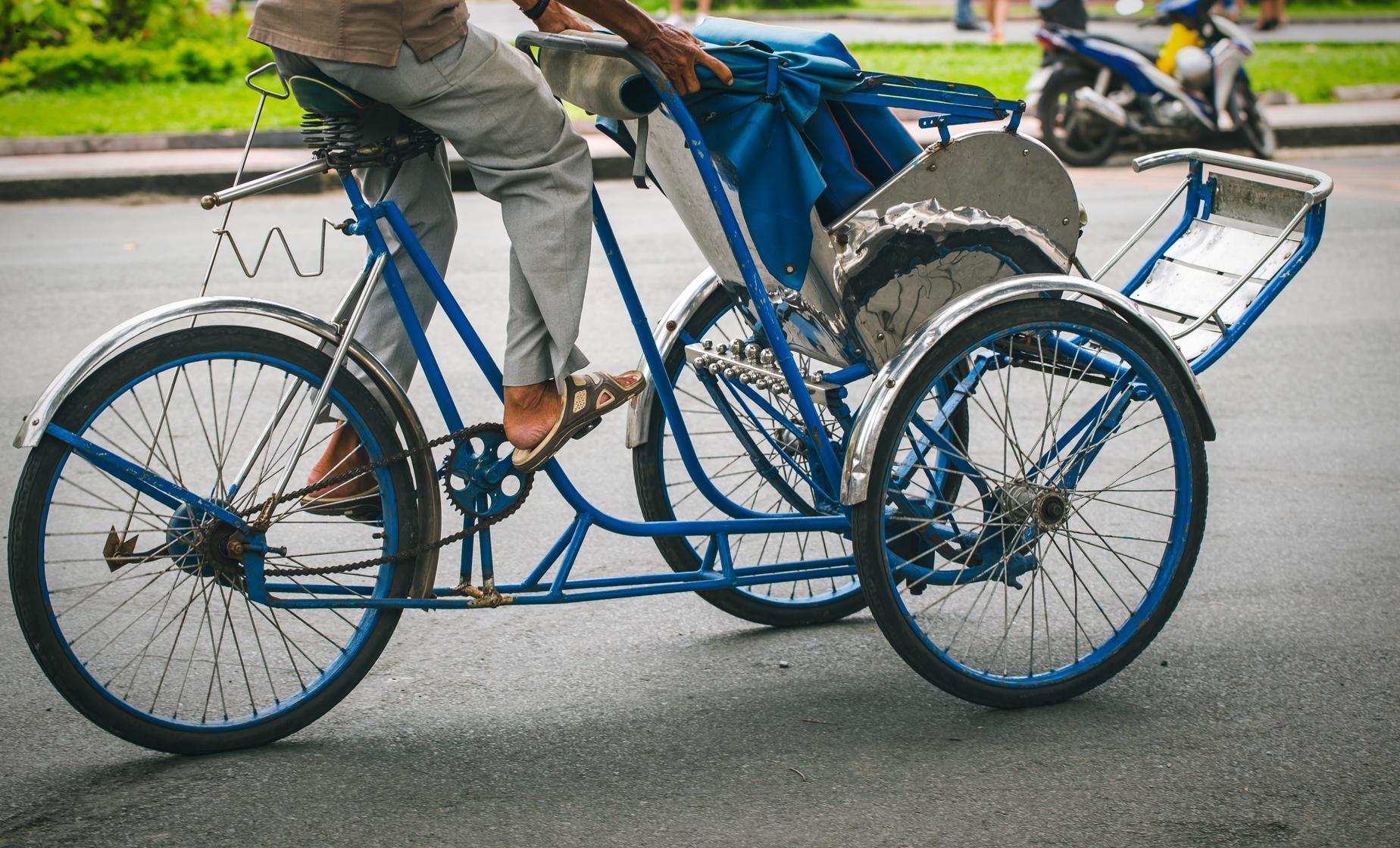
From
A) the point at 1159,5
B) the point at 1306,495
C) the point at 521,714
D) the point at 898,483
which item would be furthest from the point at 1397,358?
the point at 1159,5

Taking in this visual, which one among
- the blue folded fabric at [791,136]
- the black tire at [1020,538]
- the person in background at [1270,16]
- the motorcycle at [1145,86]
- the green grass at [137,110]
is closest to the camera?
the blue folded fabric at [791,136]

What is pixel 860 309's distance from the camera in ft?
9.67

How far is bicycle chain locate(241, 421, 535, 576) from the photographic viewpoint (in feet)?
8.99

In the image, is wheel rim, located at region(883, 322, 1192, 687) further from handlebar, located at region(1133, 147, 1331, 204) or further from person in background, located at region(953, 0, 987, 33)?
person in background, located at region(953, 0, 987, 33)

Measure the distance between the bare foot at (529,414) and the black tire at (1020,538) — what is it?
2.12ft

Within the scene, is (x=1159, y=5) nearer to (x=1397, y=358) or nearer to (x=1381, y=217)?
(x=1381, y=217)

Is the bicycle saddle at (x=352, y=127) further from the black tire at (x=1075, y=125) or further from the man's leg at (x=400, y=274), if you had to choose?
the black tire at (x=1075, y=125)

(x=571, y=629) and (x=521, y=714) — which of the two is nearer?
(x=521, y=714)

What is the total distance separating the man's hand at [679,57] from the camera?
8.67 feet

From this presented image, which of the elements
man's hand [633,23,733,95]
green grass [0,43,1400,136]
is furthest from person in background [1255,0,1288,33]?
man's hand [633,23,733,95]

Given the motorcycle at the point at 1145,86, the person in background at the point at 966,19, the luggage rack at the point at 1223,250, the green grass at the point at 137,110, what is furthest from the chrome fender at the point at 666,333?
the person in background at the point at 966,19

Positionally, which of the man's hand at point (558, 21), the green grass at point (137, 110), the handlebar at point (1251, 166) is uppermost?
the man's hand at point (558, 21)

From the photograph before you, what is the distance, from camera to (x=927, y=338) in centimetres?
287

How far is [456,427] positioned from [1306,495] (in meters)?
2.84
